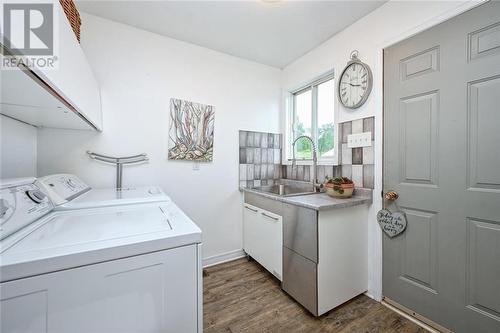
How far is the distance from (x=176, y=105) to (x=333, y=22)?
171 cm

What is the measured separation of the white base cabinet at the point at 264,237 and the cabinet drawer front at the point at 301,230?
0.32 feet

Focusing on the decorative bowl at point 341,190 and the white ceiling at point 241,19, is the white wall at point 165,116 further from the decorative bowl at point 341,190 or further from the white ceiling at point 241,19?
the decorative bowl at point 341,190

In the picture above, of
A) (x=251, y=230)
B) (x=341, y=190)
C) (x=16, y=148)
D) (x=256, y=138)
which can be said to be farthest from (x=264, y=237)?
(x=16, y=148)

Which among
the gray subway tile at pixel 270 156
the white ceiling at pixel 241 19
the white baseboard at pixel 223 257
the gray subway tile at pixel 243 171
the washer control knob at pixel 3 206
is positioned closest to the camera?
the washer control knob at pixel 3 206

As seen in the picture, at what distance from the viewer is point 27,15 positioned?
0.63 m

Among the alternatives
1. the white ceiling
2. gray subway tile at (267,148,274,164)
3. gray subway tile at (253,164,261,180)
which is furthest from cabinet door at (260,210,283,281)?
the white ceiling

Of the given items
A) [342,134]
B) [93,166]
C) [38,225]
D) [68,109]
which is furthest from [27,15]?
[342,134]

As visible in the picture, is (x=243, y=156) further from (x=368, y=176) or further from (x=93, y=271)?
(x=93, y=271)

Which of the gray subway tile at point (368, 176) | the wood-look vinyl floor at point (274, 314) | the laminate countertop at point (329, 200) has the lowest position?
the wood-look vinyl floor at point (274, 314)

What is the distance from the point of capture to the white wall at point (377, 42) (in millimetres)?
1344

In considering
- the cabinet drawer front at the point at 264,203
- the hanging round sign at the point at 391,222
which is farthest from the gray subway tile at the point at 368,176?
the cabinet drawer front at the point at 264,203

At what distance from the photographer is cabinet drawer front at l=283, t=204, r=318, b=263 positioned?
1.42 m

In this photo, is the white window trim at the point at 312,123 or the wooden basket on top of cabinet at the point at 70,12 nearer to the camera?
the wooden basket on top of cabinet at the point at 70,12

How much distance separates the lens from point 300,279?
1.54m
